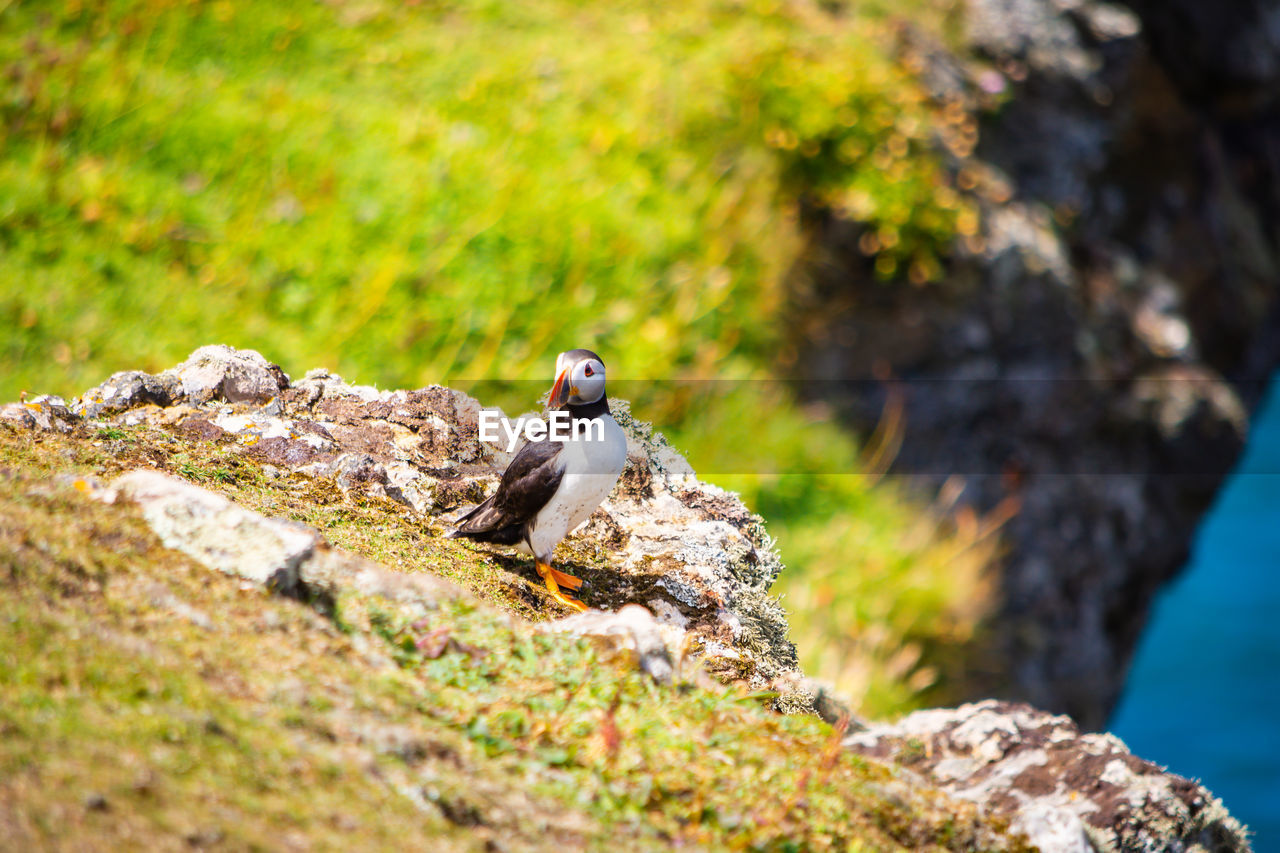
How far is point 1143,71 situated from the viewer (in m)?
10.4

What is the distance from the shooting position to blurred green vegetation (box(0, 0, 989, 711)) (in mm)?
6398

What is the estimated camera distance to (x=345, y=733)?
225 centimetres

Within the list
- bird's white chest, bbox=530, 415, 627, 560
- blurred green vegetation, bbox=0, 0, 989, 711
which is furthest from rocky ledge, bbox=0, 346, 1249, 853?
blurred green vegetation, bbox=0, 0, 989, 711

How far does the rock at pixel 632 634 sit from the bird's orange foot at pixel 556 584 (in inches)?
13.5

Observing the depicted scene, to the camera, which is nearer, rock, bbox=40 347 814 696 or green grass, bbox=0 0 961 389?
rock, bbox=40 347 814 696

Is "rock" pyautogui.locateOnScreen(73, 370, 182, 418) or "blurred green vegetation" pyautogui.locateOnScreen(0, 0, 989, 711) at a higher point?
"blurred green vegetation" pyautogui.locateOnScreen(0, 0, 989, 711)

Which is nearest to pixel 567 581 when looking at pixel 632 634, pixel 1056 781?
pixel 632 634

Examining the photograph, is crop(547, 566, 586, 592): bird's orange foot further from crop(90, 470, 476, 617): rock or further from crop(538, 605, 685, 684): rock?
crop(90, 470, 476, 617): rock

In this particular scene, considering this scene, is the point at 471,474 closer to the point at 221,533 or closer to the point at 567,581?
the point at 567,581

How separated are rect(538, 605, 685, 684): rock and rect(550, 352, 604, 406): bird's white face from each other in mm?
804

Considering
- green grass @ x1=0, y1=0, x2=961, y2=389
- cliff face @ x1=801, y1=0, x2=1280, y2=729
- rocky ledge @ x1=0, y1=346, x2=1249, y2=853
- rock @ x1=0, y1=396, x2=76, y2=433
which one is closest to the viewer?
rocky ledge @ x1=0, y1=346, x2=1249, y2=853

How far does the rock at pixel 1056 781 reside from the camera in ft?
11.3

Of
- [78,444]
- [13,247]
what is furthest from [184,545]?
[13,247]

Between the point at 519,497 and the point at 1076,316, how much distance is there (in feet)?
25.9
